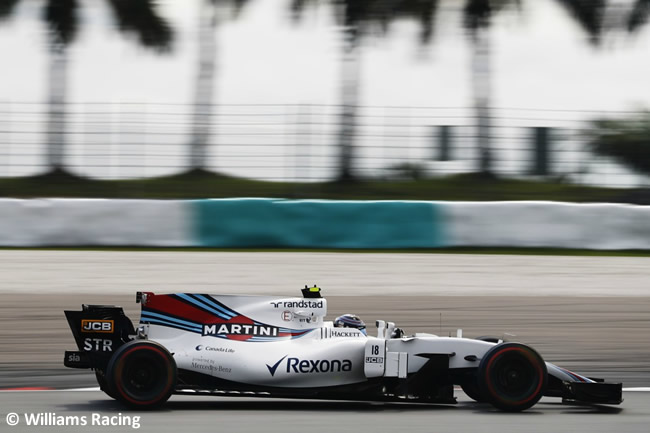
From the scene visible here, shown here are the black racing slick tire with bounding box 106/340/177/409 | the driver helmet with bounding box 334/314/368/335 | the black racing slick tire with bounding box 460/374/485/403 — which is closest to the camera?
the black racing slick tire with bounding box 106/340/177/409

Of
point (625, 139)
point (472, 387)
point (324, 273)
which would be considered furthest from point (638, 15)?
point (472, 387)

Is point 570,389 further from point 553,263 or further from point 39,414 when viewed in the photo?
point 553,263

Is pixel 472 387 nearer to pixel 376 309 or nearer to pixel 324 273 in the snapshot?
pixel 376 309

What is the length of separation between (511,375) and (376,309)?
3.59 meters

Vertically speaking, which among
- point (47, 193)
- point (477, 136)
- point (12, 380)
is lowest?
point (12, 380)

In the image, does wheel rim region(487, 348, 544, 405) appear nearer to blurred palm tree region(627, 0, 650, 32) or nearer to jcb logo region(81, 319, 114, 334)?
jcb logo region(81, 319, 114, 334)

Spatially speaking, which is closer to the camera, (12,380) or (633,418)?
(633,418)

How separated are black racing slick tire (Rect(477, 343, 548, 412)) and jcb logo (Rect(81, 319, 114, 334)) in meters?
2.05

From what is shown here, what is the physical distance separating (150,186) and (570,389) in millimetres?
9229

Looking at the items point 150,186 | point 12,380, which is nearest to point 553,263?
point 150,186

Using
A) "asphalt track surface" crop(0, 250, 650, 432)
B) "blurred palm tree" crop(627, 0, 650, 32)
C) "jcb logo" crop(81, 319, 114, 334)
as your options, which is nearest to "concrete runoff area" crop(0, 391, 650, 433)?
"asphalt track surface" crop(0, 250, 650, 432)

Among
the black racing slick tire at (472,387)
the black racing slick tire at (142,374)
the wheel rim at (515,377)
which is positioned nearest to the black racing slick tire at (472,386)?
the black racing slick tire at (472,387)

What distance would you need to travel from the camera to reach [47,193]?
570 inches

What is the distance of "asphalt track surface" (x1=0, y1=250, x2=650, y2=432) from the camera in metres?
5.31
